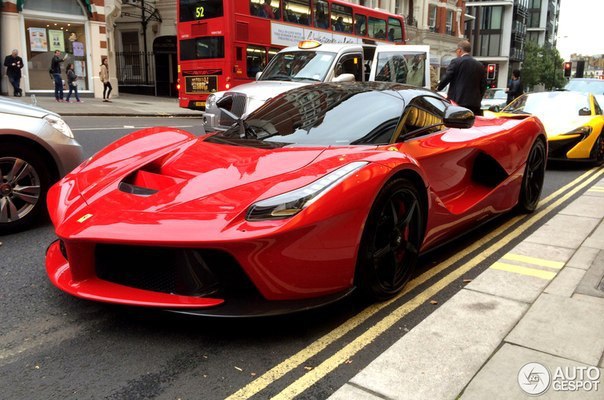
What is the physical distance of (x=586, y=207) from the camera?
5969 mm

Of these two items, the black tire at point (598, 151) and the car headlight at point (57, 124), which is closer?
the car headlight at point (57, 124)

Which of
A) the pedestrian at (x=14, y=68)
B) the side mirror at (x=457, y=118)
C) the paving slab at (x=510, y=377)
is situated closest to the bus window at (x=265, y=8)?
the pedestrian at (x=14, y=68)

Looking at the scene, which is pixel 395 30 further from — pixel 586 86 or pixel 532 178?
pixel 532 178

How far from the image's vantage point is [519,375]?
2389 millimetres

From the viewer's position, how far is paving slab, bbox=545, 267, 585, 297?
339 centimetres

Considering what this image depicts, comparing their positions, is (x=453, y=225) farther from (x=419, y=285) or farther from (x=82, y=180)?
(x=82, y=180)

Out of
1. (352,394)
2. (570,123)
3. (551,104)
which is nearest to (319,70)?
(551,104)

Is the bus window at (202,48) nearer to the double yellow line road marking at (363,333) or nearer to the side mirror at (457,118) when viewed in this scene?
the double yellow line road marking at (363,333)

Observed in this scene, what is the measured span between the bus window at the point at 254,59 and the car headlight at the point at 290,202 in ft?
43.9

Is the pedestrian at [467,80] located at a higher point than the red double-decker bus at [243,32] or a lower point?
lower

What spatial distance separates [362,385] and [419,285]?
1.38 meters

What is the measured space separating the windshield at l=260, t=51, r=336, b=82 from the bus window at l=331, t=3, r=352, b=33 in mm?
6552

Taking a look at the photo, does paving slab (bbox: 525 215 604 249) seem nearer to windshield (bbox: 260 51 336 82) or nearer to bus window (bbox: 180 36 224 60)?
windshield (bbox: 260 51 336 82)

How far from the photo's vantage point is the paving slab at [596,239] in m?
4.44
